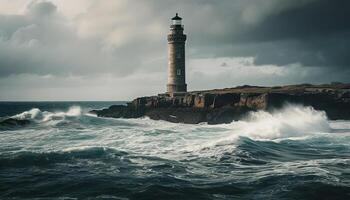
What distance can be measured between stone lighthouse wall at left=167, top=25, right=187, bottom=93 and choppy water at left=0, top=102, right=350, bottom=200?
18.0 metres

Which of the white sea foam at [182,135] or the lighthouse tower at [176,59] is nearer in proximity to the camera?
the white sea foam at [182,135]

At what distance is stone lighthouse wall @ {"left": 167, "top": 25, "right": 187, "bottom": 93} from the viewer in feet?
129

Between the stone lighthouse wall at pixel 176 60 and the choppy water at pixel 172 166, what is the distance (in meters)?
18.0

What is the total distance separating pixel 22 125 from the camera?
27828 millimetres

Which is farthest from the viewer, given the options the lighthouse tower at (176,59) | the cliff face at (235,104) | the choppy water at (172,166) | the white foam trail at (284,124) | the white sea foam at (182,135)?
the lighthouse tower at (176,59)

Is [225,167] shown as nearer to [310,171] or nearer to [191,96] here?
[310,171]

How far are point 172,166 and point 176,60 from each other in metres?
27.1

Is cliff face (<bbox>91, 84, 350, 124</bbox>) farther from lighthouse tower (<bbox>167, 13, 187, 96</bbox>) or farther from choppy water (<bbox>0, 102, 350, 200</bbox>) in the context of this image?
choppy water (<bbox>0, 102, 350, 200</bbox>)

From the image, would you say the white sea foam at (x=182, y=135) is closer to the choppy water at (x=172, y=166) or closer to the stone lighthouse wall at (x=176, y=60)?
the choppy water at (x=172, y=166)

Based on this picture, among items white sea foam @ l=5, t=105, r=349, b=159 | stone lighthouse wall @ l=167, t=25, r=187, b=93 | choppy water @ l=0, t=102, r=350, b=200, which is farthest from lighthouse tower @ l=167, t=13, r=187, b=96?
choppy water @ l=0, t=102, r=350, b=200

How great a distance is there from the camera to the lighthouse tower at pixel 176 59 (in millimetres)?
39250

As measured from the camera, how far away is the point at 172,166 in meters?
13.2

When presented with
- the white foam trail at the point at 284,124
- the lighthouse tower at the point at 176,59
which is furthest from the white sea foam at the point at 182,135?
the lighthouse tower at the point at 176,59

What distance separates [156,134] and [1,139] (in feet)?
24.5
